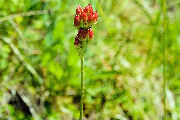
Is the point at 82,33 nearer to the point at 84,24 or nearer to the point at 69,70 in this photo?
the point at 84,24

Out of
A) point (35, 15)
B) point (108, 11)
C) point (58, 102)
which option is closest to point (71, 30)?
point (35, 15)

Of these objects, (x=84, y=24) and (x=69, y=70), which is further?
(x=69, y=70)

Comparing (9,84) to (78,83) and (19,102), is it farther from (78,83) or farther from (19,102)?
(78,83)

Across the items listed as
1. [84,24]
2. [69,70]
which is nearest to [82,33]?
[84,24]

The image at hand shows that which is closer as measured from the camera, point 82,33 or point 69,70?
point 82,33

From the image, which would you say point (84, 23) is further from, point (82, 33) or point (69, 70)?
point (69, 70)

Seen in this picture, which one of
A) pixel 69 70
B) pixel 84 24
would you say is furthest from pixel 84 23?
pixel 69 70

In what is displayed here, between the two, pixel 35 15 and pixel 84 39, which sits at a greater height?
pixel 35 15

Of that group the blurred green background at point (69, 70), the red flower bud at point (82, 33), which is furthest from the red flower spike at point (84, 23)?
the blurred green background at point (69, 70)
